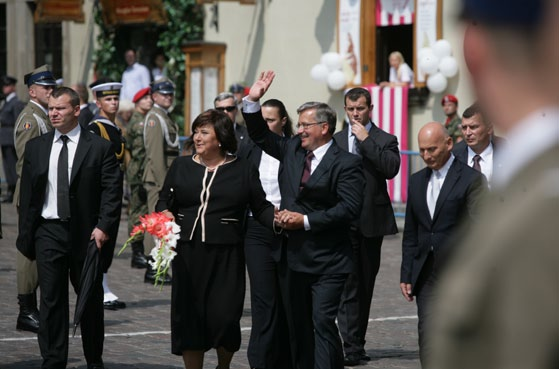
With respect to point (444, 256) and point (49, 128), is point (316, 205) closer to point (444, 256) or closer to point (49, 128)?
point (444, 256)

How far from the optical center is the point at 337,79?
20.2m

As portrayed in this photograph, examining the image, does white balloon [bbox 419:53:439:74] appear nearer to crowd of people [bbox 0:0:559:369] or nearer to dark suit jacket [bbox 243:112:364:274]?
crowd of people [bbox 0:0:559:369]

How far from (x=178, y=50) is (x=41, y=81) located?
13815 millimetres

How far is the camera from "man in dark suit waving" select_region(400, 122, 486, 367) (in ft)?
25.0

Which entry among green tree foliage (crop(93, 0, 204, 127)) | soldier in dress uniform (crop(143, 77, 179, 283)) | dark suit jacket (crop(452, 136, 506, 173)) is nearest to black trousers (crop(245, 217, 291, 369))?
dark suit jacket (crop(452, 136, 506, 173))

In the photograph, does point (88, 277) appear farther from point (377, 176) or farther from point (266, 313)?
point (377, 176)

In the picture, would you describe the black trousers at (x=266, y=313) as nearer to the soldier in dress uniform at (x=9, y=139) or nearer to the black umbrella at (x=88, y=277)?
the black umbrella at (x=88, y=277)

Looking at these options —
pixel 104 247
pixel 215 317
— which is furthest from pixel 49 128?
pixel 215 317

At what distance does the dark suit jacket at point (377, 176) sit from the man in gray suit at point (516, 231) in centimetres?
796

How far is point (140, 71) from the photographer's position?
82.8ft

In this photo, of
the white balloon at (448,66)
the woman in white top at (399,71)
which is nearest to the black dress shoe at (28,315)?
the white balloon at (448,66)

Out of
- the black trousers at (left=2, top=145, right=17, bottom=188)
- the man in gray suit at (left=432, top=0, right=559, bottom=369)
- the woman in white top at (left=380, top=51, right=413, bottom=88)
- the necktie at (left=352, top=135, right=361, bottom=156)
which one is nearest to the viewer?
the man in gray suit at (left=432, top=0, right=559, bottom=369)

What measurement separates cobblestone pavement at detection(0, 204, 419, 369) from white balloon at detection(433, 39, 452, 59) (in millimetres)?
5115

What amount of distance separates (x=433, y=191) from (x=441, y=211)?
188 mm
